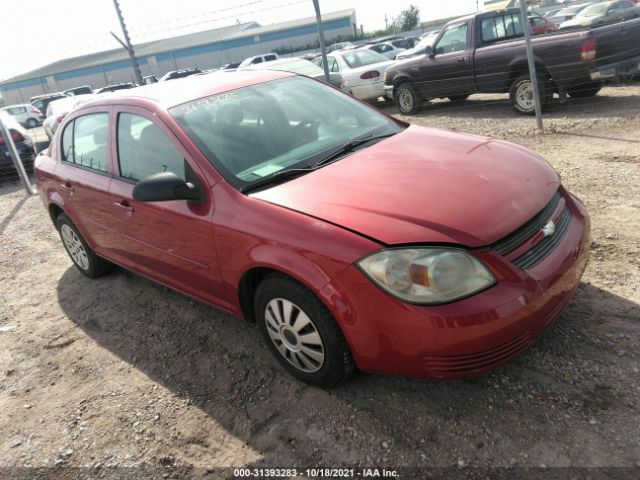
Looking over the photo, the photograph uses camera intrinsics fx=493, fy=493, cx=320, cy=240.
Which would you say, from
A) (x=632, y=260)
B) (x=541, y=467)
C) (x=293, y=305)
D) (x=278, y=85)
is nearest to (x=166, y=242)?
(x=293, y=305)

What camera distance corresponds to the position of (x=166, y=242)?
10.5 feet

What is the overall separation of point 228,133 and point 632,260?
2841 mm

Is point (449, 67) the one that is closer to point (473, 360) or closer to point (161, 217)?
point (161, 217)

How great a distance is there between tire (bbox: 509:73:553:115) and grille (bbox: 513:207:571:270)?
6294 mm

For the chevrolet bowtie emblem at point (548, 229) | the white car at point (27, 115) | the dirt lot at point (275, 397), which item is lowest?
the dirt lot at point (275, 397)

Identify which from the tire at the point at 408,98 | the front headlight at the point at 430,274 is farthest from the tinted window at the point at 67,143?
the tire at the point at 408,98

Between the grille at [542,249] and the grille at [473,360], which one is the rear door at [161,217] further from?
the grille at [542,249]

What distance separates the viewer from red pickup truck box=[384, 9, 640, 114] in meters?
7.53

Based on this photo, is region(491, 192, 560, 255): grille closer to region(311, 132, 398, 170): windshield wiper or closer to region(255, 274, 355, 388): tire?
region(255, 274, 355, 388): tire

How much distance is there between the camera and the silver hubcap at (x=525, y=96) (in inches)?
323

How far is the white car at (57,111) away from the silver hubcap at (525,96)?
418 inches

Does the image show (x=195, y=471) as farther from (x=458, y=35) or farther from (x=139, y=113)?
(x=458, y=35)

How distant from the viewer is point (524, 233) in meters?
2.34

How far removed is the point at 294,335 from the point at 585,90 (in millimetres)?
7944
